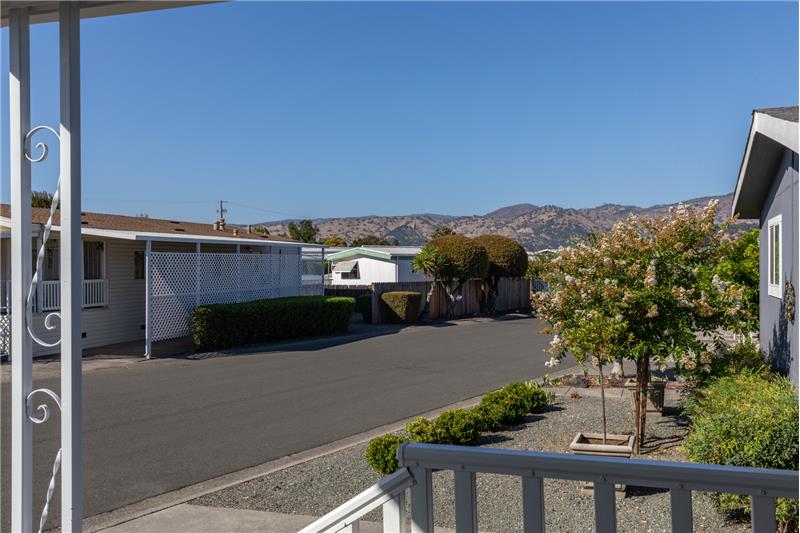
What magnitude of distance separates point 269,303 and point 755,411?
50.7ft

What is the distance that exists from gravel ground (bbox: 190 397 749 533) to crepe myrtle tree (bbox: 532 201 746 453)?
1107 mm

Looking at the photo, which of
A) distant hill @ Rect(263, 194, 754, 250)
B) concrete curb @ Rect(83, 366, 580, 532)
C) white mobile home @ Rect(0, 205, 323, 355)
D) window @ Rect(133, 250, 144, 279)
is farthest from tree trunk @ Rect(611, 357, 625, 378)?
distant hill @ Rect(263, 194, 754, 250)

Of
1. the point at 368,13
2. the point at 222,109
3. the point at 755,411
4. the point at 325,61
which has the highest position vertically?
the point at 222,109

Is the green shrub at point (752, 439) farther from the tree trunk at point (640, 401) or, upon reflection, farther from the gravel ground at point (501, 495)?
the tree trunk at point (640, 401)

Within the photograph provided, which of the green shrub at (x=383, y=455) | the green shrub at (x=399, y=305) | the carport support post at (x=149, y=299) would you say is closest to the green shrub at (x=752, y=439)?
the green shrub at (x=383, y=455)

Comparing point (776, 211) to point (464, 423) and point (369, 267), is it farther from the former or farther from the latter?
point (369, 267)

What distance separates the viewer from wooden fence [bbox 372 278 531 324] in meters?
25.6

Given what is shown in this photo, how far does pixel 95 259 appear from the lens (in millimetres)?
18703

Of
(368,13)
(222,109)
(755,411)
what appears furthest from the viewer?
(222,109)

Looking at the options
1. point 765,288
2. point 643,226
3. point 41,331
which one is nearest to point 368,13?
point 643,226

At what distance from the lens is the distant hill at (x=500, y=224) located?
104 meters

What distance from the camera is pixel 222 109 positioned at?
22.1 metres

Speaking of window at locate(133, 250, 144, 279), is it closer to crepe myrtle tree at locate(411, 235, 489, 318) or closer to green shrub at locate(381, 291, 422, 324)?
green shrub at locate(381, 291, 422, 324)

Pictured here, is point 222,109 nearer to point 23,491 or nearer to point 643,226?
point 643,226
